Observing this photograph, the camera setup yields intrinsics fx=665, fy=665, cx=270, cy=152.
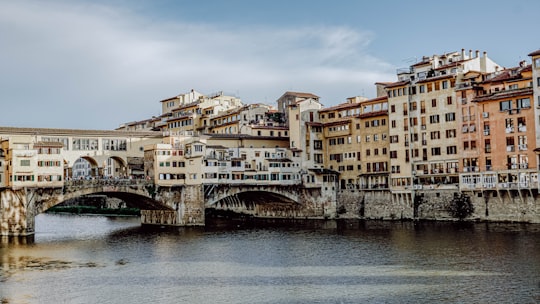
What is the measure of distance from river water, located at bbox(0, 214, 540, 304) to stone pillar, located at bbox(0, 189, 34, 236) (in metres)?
2.62

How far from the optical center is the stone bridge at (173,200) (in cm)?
7388

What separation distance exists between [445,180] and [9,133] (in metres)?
53.9

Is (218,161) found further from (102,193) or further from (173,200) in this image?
(102,193)

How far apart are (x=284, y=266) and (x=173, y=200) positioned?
37247 mm

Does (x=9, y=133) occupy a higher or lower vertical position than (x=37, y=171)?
higher

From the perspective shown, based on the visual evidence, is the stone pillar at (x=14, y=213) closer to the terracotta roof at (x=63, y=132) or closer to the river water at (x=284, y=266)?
the river water at (x=284, y=266)

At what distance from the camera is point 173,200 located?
85438mm

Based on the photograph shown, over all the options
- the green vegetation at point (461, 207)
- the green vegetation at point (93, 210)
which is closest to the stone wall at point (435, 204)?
the green vegetation at point (461, 207)

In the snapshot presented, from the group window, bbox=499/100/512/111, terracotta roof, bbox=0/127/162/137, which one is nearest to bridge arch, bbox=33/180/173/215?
terracotta roof, bbox=0/127/162/137

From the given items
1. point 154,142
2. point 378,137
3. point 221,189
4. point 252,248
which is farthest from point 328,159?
point 252,248

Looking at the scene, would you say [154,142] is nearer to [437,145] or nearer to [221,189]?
[221,189]

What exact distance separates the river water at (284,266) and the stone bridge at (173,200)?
166 inches

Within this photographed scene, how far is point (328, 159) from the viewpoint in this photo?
331 feet

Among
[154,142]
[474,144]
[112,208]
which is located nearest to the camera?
[474,144]
